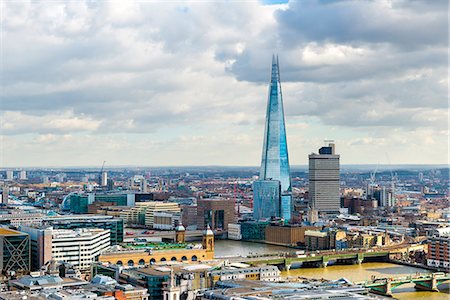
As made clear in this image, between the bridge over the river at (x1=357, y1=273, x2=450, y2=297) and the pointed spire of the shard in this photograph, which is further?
the pointed spire of the shard

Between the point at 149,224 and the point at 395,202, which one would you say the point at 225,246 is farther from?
the point at 395,202

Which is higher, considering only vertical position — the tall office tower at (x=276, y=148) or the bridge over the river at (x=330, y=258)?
the tall office tower at (x=276, y=148)

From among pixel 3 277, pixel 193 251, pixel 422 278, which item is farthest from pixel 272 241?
pixel 3 277

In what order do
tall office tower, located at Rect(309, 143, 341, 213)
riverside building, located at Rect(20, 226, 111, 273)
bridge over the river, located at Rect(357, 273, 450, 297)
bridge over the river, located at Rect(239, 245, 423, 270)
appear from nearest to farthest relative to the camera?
bridge over the river, located at Rect(357, 273, 450, 297)
riverside building, located at Rect(20, 226, 111, 273)
bridge over the river, located at Rect(239, 245, 423, 270)
tall office tower, located at Rect(309, 143, 341, 213)

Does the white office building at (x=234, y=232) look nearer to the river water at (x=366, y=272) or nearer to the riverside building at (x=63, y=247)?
the river water at (x=366, y=272)

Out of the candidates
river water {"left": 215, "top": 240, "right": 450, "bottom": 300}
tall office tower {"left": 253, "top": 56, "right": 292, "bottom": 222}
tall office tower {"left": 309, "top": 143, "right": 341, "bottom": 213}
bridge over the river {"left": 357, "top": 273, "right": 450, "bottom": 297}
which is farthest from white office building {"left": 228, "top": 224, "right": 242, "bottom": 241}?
bridge over the river {"left": 357, "top": 273, "right": 450, "bottom": 297}

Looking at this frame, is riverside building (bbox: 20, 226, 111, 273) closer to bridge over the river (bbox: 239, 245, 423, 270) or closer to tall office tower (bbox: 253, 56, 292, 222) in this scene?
Result: bridge over the river (bbox: 239, 245, 423, 270)

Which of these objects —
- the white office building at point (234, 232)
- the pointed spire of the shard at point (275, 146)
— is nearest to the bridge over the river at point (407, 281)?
the white office building at point (234, 232)

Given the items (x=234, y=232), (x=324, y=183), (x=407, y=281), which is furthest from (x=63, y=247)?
(x=324, y=183)
